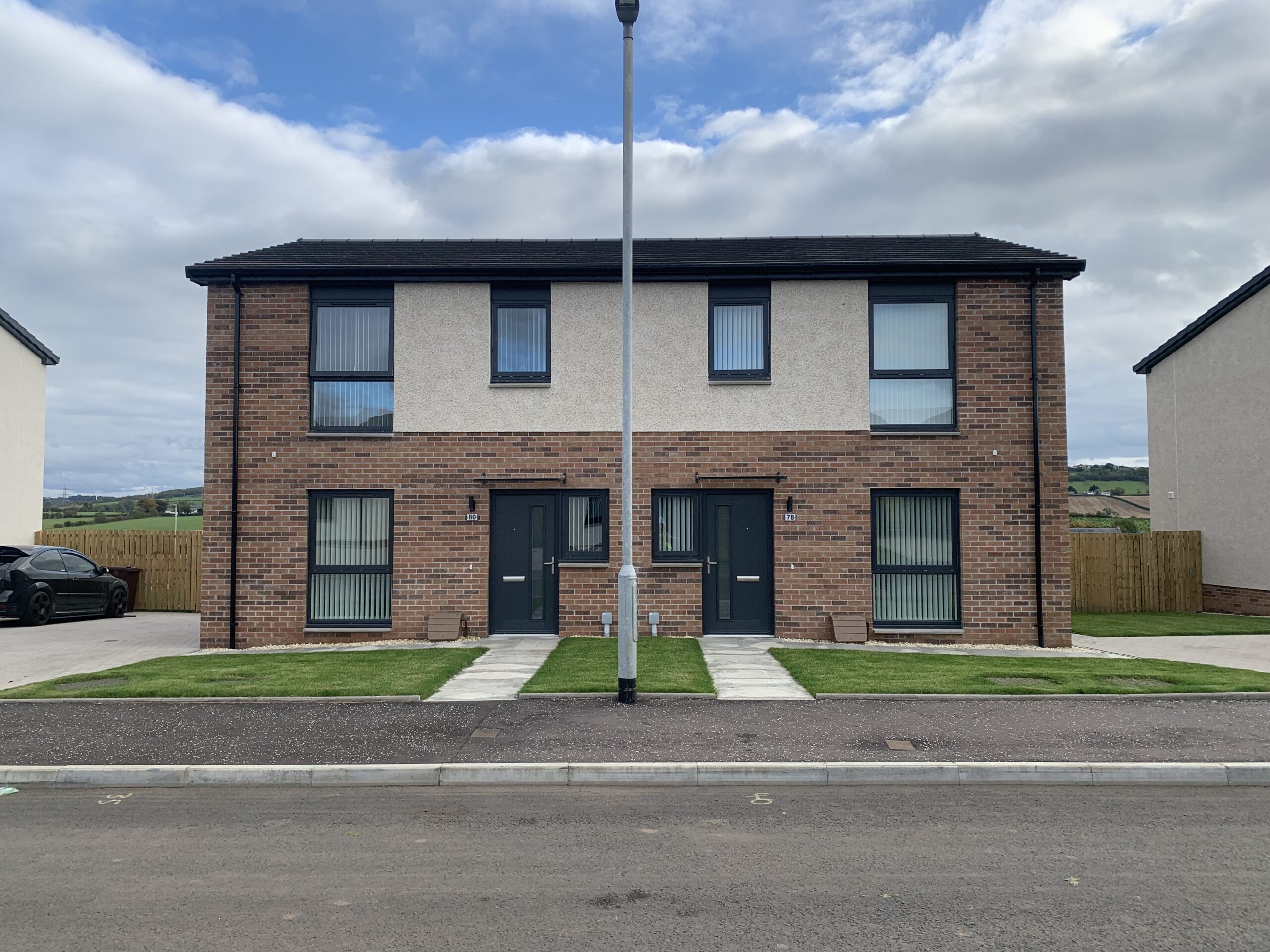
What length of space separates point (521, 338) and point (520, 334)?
0.21 feet

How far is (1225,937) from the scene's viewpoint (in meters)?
4.13

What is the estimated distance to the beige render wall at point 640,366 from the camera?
548 inches

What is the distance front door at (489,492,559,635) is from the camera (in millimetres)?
13977

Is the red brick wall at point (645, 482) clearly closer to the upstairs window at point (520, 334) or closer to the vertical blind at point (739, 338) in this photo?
the upstairs window at point (520, 334)

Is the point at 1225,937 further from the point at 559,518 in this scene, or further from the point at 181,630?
the point at 181,630

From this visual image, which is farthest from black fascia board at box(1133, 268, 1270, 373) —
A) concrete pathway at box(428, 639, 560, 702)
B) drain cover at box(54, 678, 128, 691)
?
drain cover at box(54, 678, 128, 691)

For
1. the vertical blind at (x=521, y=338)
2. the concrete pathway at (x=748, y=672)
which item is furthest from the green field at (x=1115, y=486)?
the vertical blind at (x=521, y=338)

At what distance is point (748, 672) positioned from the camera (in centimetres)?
1084

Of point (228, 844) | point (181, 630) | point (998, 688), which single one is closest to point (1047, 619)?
point (998, 688)

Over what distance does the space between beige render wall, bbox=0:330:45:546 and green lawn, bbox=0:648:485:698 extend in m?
13.4

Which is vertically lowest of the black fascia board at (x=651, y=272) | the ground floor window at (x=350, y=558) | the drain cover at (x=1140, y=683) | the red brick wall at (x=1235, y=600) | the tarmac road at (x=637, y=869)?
the tarmac road at (x=637, y=869)

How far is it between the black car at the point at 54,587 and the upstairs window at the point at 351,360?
7249 millimetres

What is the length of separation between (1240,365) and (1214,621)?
5314mm

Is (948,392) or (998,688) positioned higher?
(948,392)
